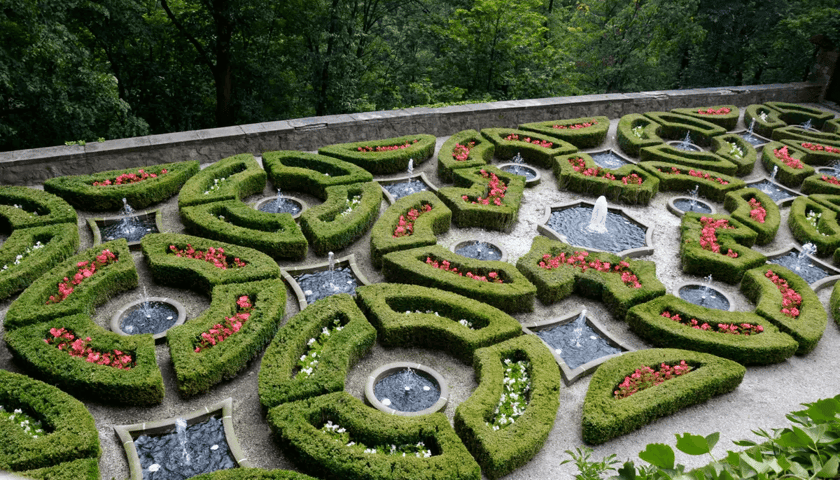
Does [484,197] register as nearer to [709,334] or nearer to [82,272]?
[709,334]

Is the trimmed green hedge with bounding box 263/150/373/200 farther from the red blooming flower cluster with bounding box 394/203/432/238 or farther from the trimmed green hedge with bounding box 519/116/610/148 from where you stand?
the trimmed green hedge with bounding box 519/116/610/148

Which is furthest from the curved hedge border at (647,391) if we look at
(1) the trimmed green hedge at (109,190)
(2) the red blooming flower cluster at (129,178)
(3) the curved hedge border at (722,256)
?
(2) the red blooming flower cluster at (129,178)

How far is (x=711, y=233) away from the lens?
12477 mm

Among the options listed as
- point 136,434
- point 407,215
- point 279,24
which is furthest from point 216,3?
point 136,434

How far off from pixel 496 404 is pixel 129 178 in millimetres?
9647

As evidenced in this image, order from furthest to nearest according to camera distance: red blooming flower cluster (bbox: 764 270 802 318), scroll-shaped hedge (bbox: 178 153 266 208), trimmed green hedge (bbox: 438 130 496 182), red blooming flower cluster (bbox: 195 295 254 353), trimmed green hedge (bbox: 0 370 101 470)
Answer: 1. trimmed green hedge (bbox: 438 130 496 182)
2. scroll-shaped hedge (bbox: 178 153 266 208)
3. red blooming flower cluster (bbox: 764 270 802 318)
4. red blooming flower cluster (bbox: 195 295 254 353)
5. trimmed green hedge (bbox: 0 370 101 470)

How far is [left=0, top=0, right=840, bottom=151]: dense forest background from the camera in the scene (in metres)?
15.0

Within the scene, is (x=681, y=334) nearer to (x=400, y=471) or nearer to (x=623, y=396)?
(x=623, y=396)

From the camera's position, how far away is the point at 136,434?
7430mm

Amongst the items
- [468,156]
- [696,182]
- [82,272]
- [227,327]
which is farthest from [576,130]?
[82,272]

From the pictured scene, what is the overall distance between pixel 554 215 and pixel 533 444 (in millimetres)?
7185

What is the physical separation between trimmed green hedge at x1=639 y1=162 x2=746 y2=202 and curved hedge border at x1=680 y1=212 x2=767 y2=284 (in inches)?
91.4

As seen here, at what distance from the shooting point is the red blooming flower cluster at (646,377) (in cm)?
843

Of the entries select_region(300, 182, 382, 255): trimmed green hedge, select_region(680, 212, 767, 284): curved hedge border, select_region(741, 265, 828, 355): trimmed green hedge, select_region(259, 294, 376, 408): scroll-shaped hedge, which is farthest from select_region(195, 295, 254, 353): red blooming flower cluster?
select_region(741, 265, 828, 355): trimmed green hedge
